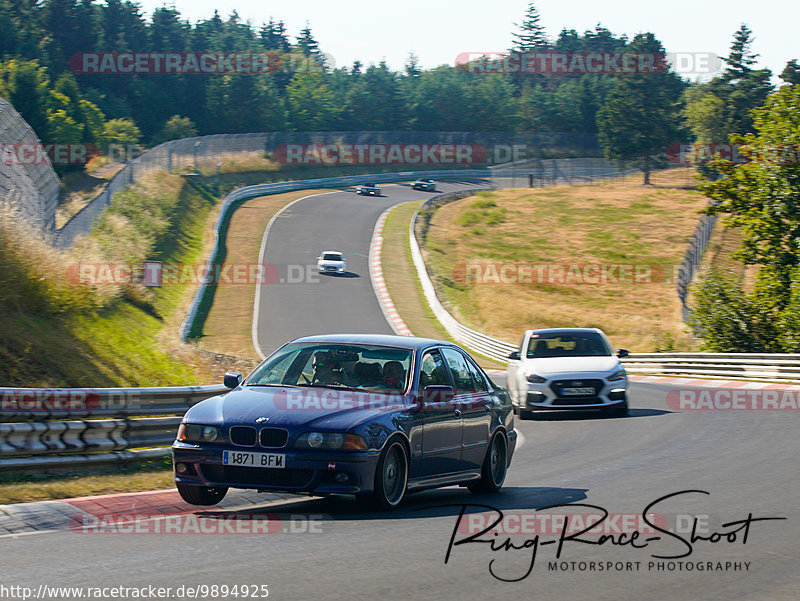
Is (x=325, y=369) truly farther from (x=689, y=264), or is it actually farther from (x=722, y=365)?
(x=689, y=264)

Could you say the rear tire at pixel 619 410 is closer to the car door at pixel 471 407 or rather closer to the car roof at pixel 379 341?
the car door at pixel 471 407

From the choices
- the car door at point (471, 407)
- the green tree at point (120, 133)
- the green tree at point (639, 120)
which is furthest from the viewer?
the green tree at point (639, 120)

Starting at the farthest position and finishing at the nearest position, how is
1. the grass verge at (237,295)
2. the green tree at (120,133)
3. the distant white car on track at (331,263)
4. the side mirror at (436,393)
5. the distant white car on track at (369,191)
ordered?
the green tree at (120,133) → the distant white car on track at (369,191) → the distant white car on track at (331,263) → the grass verge at (237,295) → the side mirror at (436,393)

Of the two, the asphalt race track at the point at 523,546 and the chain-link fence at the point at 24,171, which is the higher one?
the chain-link fence at the point at 24,171

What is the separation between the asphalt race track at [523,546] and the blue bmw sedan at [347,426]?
0.99ft

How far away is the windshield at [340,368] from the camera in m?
8.82

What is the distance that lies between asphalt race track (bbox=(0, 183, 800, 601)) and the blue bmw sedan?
11.9 inches

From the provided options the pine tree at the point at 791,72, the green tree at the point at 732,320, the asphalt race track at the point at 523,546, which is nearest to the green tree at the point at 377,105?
the pine tree at the point at 791,72

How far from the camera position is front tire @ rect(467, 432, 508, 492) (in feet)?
32.3

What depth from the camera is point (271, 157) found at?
288 feet

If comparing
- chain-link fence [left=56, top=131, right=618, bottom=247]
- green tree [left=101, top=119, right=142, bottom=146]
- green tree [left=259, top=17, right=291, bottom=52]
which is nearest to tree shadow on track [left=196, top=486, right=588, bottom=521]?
chain-link fence [left=56, top=131, right=618, bottom=247]

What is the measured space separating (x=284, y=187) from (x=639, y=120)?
46.9 metres

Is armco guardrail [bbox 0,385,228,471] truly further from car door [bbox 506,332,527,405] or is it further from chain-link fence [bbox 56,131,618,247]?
chain-link fence [bbox 56,131,618,247]

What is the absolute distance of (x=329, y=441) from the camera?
7.79 metres
